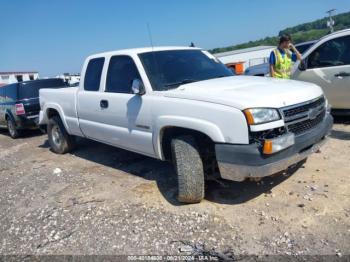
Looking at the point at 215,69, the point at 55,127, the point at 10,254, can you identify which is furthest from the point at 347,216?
the point at 55,127

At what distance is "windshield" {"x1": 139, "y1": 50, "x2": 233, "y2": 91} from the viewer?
4.50 meters

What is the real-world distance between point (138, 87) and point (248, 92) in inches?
55.5

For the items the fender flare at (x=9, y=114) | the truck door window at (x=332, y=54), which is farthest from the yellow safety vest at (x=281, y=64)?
the fender flare at (x=9, y=114)

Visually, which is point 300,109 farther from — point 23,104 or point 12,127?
point 12,127

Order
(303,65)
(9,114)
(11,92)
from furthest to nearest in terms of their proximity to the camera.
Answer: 1. (9,114)
2. (11,92)
3. (303,65)

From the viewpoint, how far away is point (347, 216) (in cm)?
349

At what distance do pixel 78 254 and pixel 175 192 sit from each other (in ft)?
4.94

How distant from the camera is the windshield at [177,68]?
4.50 m

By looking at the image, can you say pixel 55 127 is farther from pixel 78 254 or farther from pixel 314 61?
pixel 314 61

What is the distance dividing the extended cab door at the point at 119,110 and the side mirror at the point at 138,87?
7cm

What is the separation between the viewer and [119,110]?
16.1 feet

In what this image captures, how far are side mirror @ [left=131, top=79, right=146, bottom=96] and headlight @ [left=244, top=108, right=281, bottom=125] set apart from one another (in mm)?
1542

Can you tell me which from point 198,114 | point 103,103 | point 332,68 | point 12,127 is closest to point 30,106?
point 12,127

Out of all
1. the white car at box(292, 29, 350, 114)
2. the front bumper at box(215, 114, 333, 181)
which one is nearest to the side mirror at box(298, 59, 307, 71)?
the white car at box(292, 29, 350, 114)
